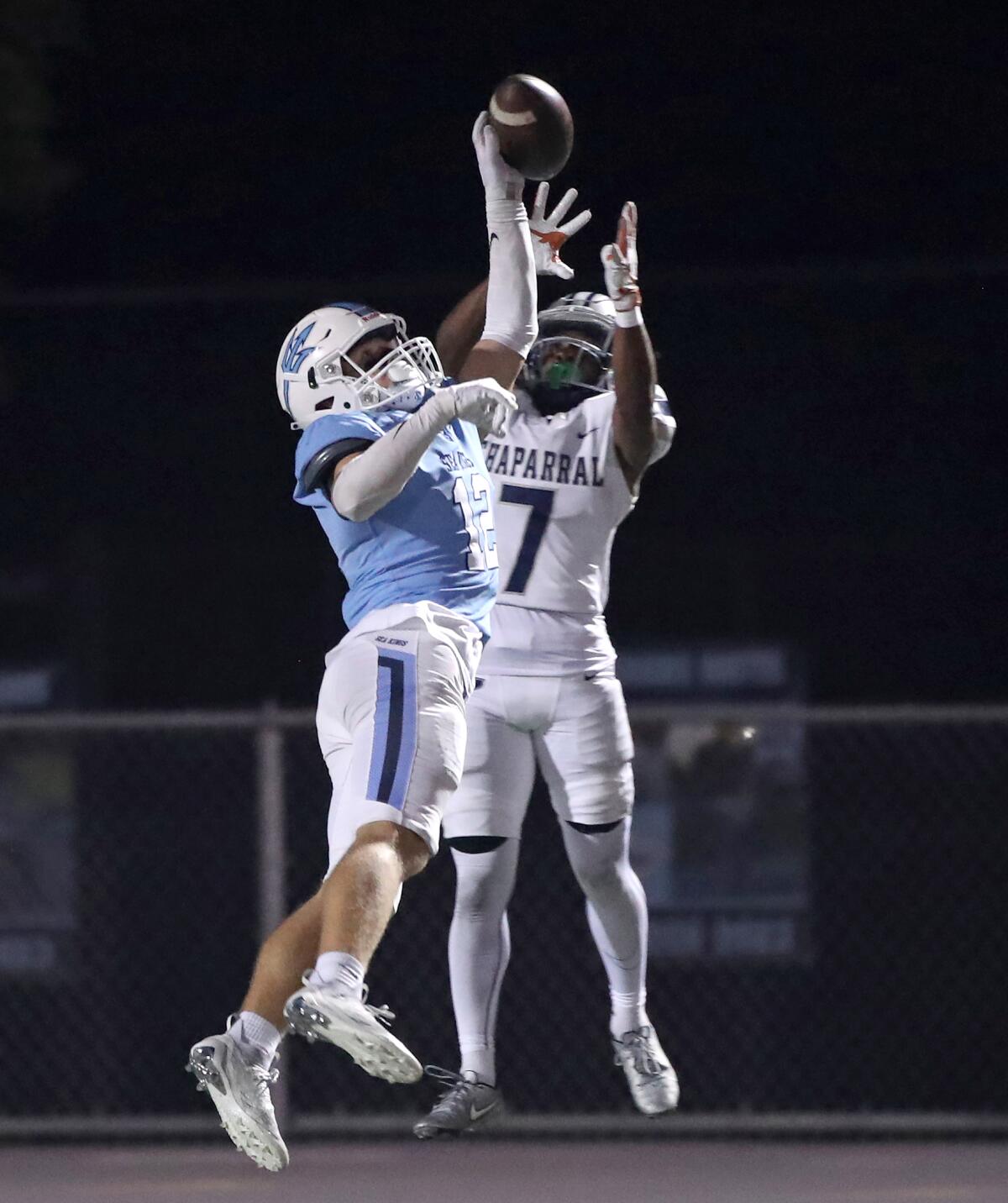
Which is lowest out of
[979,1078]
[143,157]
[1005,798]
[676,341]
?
[979,1078]

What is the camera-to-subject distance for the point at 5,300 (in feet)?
39.5

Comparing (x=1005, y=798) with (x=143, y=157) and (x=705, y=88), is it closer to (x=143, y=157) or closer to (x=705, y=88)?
(x=705, y=88)

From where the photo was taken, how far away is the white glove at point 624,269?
20.0 feet

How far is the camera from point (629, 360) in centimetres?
623

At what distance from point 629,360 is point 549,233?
1.29 ft

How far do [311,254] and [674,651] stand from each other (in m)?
2.78

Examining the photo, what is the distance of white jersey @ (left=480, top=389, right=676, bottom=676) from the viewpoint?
661 centimetres

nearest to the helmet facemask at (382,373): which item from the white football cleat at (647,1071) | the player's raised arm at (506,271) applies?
the player's raised arm at (506,271)

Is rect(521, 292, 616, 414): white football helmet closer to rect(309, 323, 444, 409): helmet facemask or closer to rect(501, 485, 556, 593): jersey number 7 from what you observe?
rect(501, 485, 556, 593): jersey number 7

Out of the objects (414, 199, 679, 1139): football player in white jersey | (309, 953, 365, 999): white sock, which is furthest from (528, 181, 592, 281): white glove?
(309, 953, 365, 999): white sock

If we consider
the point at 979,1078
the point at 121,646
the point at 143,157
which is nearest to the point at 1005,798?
the point at 979,1078

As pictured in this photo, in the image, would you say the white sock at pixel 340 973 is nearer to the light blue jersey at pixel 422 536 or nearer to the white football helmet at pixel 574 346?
the light blue jersey at pixel 422 536

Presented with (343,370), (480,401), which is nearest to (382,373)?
(343,370)

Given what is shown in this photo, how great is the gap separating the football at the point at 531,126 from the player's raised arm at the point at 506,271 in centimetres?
3
